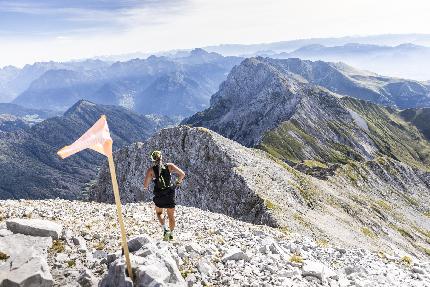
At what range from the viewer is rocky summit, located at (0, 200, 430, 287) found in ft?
49.6

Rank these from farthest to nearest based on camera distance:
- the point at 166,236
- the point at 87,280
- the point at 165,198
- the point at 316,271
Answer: the point at 165,198 → the point at 166,236 → the point at 316,271 → the point at 87,280

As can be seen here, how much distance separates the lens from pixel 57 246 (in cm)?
1833

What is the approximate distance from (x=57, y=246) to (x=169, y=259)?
19.2 feet

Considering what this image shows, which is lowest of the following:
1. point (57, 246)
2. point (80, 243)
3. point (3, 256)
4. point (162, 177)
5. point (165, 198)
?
point (80, 243)

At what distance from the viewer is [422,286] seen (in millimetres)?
22672

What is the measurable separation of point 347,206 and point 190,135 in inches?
1265

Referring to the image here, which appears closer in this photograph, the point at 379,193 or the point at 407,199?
the point at 379,193

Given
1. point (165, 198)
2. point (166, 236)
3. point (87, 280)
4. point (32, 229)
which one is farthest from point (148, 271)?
point (32, 229)

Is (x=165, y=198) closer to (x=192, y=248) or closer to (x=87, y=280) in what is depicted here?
(x=192, y=248)

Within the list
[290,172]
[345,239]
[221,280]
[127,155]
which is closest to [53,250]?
[221,280]

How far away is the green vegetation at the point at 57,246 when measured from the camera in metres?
18.0

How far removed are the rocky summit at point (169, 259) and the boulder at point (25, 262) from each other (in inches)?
1.2

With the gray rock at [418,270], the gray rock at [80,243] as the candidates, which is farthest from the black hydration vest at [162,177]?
the gray rock at [418,270]

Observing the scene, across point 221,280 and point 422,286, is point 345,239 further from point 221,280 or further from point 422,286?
point 221,280
